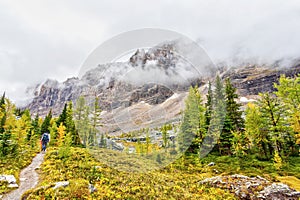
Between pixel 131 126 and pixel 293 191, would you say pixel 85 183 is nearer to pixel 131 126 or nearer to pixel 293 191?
pixel 131 126

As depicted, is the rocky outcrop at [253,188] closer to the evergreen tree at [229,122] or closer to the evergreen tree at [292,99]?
the evergreen tree at [229,122]

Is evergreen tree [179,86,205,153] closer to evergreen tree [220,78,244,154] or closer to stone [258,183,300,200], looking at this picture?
evergreen tree [220,78,244,154]

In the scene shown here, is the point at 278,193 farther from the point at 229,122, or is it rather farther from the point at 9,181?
the point at 229,122

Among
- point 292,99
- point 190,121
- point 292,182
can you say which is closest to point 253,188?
point 292,182

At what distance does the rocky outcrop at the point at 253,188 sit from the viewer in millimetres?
14000

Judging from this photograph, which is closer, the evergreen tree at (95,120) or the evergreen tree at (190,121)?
the evergreen tree at (95,120)

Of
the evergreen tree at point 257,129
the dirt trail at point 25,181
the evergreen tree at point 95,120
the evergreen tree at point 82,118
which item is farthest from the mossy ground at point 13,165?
the evergreen tree at point 257,129

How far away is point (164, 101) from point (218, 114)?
20.1 meters

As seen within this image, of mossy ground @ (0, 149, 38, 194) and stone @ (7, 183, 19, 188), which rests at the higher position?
mossy ground @ (0, 149, 38, 194)

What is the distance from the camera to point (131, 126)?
707 centimetres

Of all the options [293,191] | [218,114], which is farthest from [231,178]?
[218,114]

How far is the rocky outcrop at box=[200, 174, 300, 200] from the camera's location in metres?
14.0

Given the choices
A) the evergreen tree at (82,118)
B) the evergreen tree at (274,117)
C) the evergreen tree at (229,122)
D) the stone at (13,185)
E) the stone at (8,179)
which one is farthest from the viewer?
the evergreen tree at (229,122)

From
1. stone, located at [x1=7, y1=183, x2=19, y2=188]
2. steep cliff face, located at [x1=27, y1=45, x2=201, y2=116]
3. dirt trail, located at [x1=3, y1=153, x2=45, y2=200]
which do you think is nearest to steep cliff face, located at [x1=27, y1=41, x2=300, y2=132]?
steep cliff face, located at [x1=27, y1=45, x2=201, y2=116]
